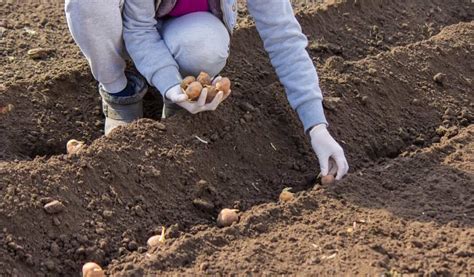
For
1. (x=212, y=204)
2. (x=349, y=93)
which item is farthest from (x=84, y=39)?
(x=349, y=93)

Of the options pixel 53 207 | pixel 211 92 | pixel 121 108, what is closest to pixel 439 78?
pixel 211 92

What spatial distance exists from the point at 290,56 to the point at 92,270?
1119 mm

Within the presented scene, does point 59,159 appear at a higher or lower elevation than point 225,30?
lower

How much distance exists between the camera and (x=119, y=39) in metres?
3.40

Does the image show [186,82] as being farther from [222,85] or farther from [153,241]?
[153,241]

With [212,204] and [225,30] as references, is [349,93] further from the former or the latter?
[212,204]

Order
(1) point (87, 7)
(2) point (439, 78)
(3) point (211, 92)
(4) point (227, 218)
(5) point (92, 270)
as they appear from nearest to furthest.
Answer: (5) point (92, 270), (4) point (227, 218), (3) point (211, 92), (1) point (87, 7), (2) point (439, 78)

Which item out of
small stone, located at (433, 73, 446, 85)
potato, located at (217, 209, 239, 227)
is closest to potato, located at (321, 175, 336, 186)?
potato, located at (217, 209, 239, 227)

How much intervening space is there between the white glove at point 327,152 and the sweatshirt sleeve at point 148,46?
53cm

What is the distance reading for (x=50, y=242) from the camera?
9.46ft

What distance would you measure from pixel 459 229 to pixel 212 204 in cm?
84

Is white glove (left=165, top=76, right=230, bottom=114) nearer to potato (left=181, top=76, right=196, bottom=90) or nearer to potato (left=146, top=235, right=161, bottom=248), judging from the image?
potato (left=181, top=76, right=196, bottom=90)

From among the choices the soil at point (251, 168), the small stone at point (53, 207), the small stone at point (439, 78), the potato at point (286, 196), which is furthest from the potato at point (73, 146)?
the small stone at point (439, 78)

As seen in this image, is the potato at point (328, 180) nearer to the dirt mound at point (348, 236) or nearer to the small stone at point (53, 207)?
the dirt mound at point (348, 236)
